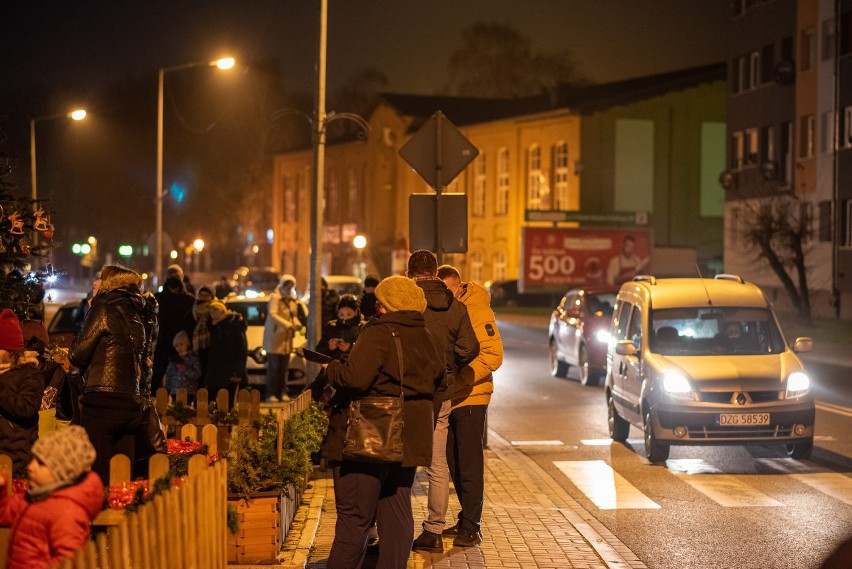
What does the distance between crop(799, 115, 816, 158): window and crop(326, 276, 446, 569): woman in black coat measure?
43.1m

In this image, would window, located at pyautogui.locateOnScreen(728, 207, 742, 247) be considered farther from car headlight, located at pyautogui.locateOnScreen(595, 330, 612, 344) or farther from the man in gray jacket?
the man in gray jacket

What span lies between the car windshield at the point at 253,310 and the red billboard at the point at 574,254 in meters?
35.5

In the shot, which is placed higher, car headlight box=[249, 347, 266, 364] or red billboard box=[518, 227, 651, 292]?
red billboard box=[518, 227, 651, 292]

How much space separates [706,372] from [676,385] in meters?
0.31

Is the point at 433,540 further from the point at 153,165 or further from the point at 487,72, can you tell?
the point at 487,72

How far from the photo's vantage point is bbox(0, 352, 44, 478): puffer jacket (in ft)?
26.0

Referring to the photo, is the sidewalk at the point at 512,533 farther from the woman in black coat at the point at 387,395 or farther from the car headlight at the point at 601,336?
the car headlight at the point at 601,336

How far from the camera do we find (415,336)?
7.04m

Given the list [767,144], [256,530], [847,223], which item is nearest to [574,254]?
[767,144]

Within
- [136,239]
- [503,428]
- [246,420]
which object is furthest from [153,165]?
[246,420]

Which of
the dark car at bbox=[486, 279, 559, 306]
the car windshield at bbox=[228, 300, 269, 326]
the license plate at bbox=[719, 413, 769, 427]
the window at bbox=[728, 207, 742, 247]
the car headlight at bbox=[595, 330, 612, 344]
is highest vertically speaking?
the window at bbox=[728, 207, 742, 247]

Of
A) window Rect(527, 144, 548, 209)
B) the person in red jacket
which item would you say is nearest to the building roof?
window Rect(527, 144, 548, 209)

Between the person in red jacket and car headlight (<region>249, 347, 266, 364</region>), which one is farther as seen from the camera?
car headlight (<region>249, 347, 266, 364</region>)

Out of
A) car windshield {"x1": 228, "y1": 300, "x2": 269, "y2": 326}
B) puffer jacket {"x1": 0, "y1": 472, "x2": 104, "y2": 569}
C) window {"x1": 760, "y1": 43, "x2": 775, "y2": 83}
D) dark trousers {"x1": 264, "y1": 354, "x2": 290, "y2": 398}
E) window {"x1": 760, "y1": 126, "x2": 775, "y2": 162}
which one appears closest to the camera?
puffer jacket {"x1": 0, "y1": 472, "x2": 104, "y2": 569}
